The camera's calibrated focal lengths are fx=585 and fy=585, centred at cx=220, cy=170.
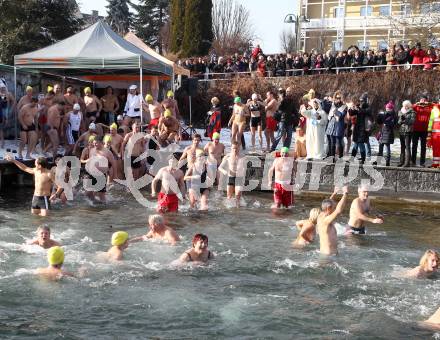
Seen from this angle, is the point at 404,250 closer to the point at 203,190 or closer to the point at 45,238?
the point at 203,190

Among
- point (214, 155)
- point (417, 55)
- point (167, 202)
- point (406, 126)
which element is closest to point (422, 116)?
point (406, 126)

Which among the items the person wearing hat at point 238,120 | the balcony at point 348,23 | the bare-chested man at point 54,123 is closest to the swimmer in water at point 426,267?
the person wearing hat at point 238,120

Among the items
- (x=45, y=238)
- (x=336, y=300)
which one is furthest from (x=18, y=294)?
(x=336, y=300)

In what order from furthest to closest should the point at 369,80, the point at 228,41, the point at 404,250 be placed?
1. the point at 228,41
2. the point at 369,80
3. the point at 404,250

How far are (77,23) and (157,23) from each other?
1784cm

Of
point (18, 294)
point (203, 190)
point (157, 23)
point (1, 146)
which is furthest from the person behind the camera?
point (157, 23)

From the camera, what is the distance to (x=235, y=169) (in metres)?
13.7

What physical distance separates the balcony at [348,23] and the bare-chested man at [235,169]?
33580mm

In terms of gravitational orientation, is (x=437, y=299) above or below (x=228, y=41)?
below

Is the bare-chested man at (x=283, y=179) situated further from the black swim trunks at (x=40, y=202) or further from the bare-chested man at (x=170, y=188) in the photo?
the black swim trunks at (x=40, y=202)

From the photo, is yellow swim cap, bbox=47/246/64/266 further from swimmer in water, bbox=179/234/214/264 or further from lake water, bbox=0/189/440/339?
swimmer in water, bbox=179/234/214/264

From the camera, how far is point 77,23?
33.7 m

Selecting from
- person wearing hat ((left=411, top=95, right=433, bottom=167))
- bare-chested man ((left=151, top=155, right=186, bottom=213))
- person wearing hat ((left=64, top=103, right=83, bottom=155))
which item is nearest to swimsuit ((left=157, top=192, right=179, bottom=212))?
bare-chested man ((left=151, top=155, right=186, bottom=213))

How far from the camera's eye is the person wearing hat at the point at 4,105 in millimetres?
15677
